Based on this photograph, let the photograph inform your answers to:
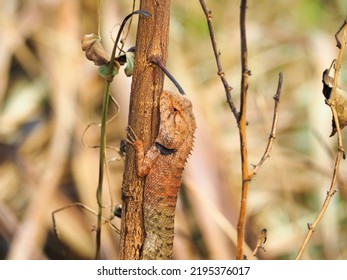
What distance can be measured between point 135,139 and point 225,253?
1430 mm

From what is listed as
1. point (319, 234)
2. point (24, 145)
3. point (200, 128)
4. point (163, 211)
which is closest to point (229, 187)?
point (200, 128)

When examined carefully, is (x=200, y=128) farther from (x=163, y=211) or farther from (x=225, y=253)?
(x=163, y=211)

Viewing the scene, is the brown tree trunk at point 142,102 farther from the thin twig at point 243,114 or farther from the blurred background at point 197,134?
the blurred background at point 197,134

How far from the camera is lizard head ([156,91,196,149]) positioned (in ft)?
4.17

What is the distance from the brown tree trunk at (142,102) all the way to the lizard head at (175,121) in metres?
0.03

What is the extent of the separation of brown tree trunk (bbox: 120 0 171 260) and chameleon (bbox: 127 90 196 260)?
0.04ft

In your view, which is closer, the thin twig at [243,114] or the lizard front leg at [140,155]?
the thin twig at [243,114]

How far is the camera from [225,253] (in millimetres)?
2568

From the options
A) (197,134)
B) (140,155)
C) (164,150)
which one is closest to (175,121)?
(164,150)

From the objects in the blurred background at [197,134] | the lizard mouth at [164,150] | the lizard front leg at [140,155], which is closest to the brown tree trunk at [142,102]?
the lizard front leg at [140,155]

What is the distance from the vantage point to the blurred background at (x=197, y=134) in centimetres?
288

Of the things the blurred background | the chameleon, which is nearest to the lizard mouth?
the chameleon

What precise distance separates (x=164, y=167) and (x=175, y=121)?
3.6 inches

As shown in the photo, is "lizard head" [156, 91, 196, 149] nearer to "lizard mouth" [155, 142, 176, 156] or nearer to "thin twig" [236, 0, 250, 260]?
"lizard mouth" [155, 142, 176, 156]
